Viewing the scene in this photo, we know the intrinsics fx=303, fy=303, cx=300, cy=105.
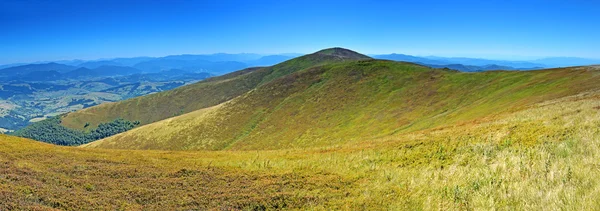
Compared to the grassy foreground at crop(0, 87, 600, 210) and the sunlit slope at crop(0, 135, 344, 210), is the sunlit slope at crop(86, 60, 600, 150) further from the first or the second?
the sunlit slope at crop(0, 135, 344, 210)

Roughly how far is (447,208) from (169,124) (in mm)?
152243

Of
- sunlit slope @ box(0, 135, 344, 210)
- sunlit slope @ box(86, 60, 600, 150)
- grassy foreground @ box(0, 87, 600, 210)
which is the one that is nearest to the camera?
grassy foreground @ box(0, 87, 600, 210)

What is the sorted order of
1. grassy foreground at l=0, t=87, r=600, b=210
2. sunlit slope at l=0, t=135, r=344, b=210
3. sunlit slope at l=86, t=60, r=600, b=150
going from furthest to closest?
sunlit slope at l=86, t=60, r=600, b=150
sunlit slope at l=0, t=135, r=344, b=210
grassy foreground at l=0, t=87, r=600, b=210

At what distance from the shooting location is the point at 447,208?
10.7 metres

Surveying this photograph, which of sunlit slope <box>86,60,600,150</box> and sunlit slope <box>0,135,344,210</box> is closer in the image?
sunlit slope <box>0,135,344,210</box>

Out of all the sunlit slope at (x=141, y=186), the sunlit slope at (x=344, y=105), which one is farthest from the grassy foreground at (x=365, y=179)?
the sunlit slope at (x=344, y=105)

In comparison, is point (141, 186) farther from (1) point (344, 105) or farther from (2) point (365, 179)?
(1) point (344, 105)

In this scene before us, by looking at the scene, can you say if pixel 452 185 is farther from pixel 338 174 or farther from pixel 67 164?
pixel 67 164

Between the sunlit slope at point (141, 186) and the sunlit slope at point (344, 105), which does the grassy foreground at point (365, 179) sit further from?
the sunlit slope at point (344, 105)

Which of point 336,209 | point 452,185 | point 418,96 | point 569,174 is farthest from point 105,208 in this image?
point 418,96

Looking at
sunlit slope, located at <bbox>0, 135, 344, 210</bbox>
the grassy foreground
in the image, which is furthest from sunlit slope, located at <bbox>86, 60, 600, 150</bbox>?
sunlit slope, located at <bbox>0, 135, 344, 210</bbox>

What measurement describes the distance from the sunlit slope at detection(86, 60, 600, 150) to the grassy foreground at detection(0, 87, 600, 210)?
143ft

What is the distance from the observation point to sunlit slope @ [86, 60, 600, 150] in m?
71.1

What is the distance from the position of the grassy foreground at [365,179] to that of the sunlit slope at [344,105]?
4361 centimetres
